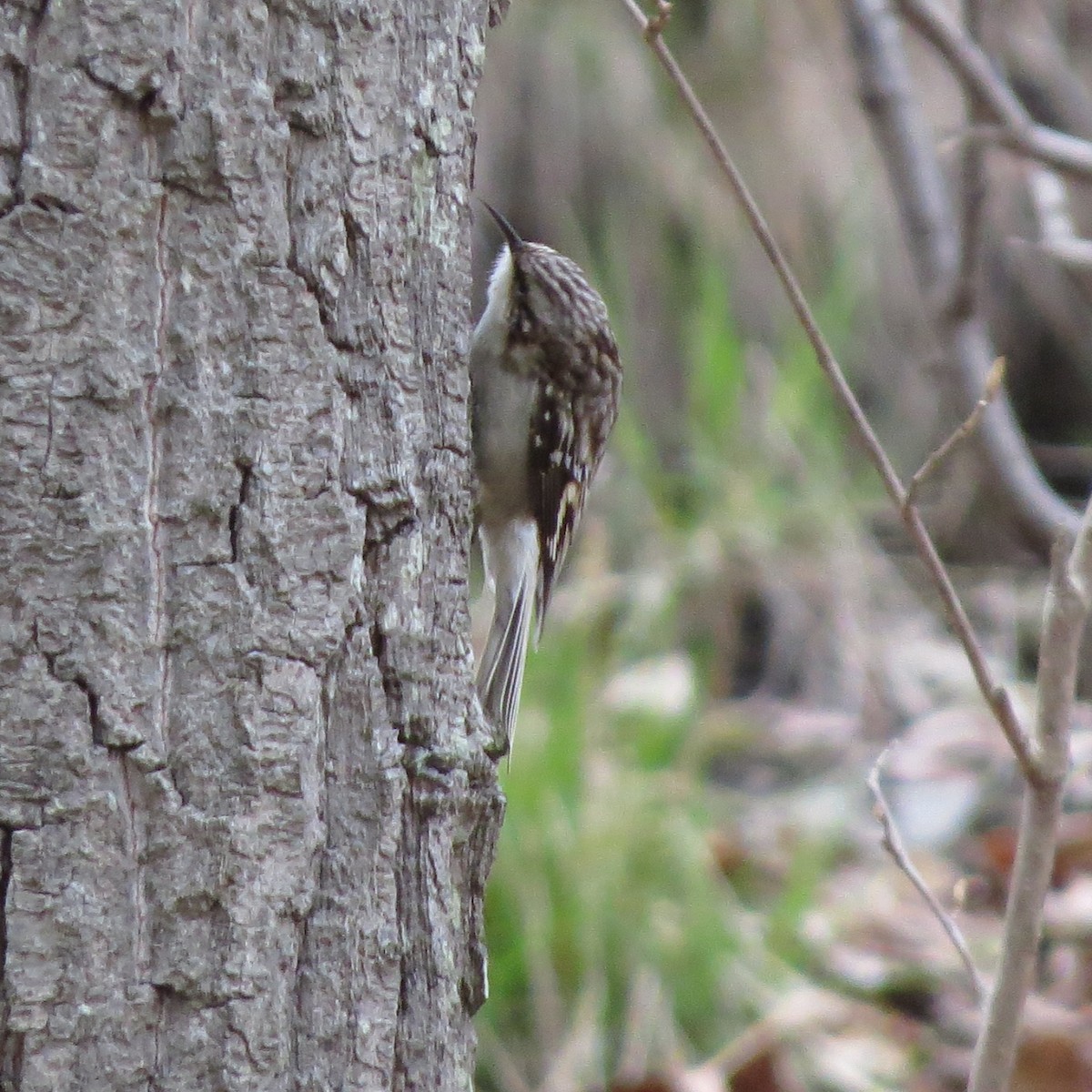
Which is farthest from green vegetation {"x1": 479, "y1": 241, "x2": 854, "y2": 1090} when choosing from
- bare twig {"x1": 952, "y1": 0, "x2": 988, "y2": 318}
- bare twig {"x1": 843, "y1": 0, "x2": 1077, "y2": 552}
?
bare twig {"x1": 952, "y1": 0, "x2": 988, "y2": 318}

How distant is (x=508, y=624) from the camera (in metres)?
2.97

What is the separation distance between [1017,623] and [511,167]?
8.13 feet

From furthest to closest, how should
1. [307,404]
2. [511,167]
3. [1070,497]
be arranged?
[1070,497] → [511,167] → [307,404]

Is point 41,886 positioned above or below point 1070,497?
below

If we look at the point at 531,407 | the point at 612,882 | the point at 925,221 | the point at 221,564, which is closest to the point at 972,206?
the point at 925,221

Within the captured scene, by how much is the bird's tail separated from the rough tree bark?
731 mm

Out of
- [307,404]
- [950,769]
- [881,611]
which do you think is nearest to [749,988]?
[950,769]

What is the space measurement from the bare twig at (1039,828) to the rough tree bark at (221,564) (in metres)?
0.57

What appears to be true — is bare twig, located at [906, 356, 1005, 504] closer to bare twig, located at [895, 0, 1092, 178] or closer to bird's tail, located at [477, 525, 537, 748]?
bird's tail, located at [477, 525, 537, 748]

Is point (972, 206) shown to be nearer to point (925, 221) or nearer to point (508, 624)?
point (925, 221)

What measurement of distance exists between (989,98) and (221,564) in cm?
205

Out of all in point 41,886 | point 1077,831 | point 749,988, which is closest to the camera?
point 41,886

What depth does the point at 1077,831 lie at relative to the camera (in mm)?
4262

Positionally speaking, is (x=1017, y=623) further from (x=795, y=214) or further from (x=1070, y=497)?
(x=795, y=214)
